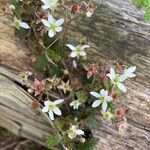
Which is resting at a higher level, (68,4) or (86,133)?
(68,4)

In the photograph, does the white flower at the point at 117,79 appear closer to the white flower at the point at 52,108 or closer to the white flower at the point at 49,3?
the white flower at the point at 52,108

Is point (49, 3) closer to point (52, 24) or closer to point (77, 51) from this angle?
point (52, 24)

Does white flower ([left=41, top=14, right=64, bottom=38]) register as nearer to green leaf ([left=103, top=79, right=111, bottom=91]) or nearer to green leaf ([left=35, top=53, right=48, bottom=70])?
green leaf ([left=35, top=53, right=48, bottom=70])

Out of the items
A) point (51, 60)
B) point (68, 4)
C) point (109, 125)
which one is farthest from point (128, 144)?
point (68, 4)

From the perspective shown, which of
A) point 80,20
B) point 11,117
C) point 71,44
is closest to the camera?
point 71,44

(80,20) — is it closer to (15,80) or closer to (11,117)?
(15,80)

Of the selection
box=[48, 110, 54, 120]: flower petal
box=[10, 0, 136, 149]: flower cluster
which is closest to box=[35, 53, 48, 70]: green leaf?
box=[10, 0, 136, 149]: flower cluster

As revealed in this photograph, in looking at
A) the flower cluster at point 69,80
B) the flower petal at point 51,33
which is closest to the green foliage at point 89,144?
the flower cluster at point 69,80
